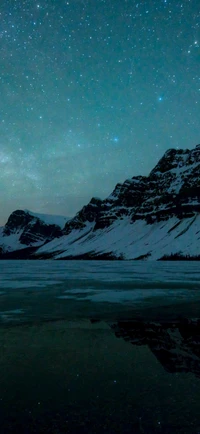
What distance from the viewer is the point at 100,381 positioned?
218 inches

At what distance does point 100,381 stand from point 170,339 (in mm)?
3255

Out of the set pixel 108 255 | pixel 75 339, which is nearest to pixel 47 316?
pixel 75 339

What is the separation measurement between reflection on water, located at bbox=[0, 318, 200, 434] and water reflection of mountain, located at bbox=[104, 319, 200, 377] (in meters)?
0.02

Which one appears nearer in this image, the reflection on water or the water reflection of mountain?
the reflection on water

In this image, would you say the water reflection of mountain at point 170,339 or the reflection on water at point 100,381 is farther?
the water reflection of mountain at point 170,339

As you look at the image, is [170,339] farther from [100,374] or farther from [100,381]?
[100,381]

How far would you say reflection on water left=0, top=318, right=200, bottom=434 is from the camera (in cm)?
410

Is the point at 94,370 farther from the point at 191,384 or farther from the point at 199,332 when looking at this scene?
the point at 199,332

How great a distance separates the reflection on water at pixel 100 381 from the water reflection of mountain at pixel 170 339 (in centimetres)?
2

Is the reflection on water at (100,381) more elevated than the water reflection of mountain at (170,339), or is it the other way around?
the reflection on water at (100,381)

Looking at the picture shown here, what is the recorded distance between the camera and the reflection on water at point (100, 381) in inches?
162

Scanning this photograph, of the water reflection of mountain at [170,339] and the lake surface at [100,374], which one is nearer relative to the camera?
the lake surface at [100,374]

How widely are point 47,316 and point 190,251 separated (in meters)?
159

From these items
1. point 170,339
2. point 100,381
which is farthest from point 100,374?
point 170,339
